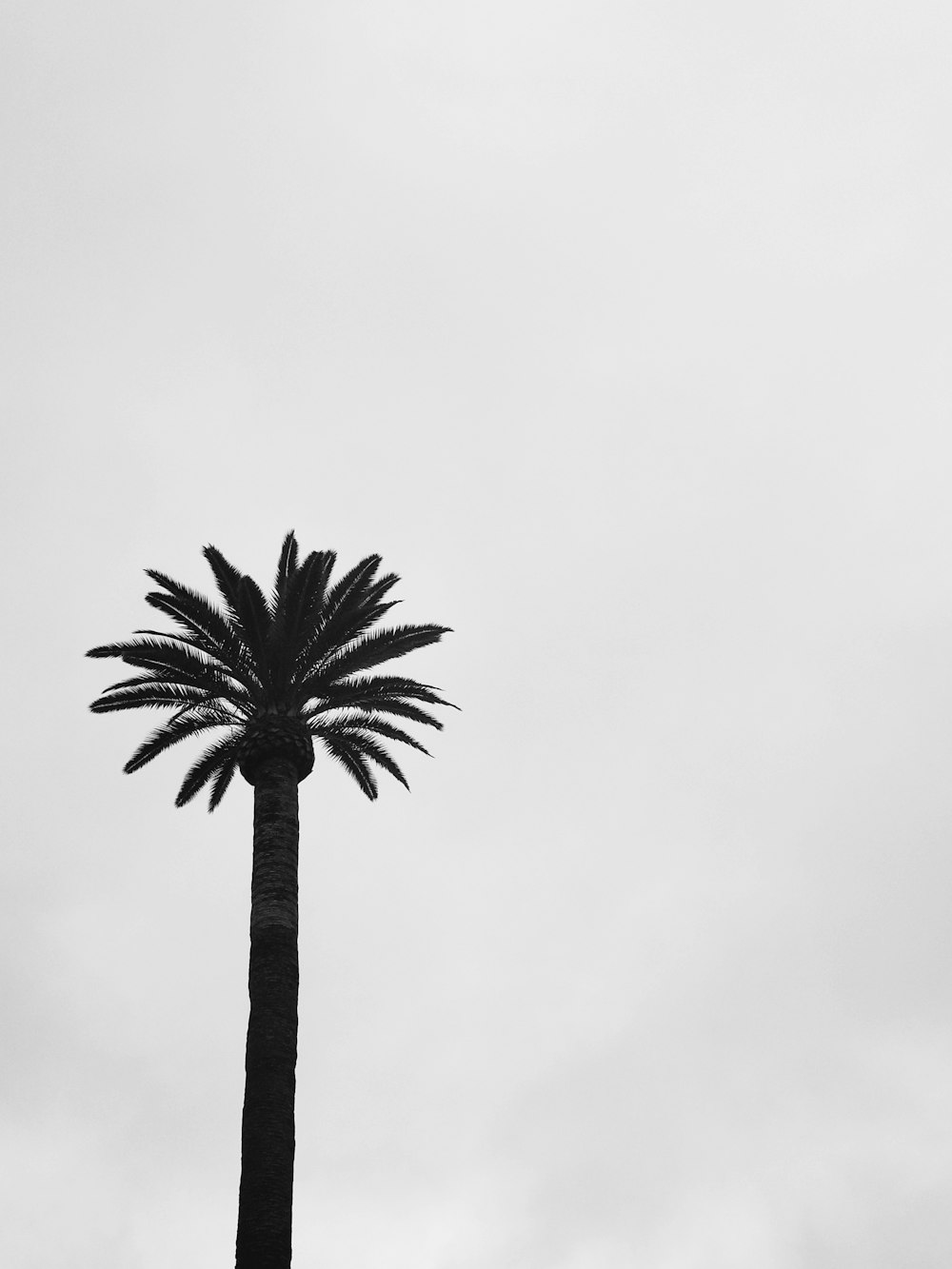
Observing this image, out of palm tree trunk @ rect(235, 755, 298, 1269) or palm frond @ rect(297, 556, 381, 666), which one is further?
palm frond @ rect(297, 556, 381, 666)

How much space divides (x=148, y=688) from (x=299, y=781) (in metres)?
3.38

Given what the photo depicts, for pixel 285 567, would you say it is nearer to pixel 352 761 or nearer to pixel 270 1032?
pixel 352 761

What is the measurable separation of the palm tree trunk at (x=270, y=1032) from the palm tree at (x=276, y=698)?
2 centimetres

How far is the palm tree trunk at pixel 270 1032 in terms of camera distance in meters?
17.9

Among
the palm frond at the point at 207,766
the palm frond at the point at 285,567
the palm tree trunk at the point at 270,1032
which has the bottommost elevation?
the palm tree trunk at the point at 270,1032

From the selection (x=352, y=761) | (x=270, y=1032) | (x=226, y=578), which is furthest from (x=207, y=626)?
(x=270, y=1032)

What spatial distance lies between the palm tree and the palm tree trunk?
0.02 meters

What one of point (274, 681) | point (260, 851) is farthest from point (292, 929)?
point (274, 681)

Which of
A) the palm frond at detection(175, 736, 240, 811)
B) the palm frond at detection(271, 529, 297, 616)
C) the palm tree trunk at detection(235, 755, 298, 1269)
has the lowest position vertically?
the palm tree trunk at detection(235, 755, 298, 1269)

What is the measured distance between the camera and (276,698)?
2314 centimetres

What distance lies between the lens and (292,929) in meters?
20.9

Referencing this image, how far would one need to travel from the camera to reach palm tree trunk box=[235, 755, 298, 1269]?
1792 centimetres

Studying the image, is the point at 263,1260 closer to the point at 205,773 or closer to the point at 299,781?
the point at 299,781

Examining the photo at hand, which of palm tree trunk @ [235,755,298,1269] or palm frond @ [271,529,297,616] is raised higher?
palm frond @ [271,529,297,616]
